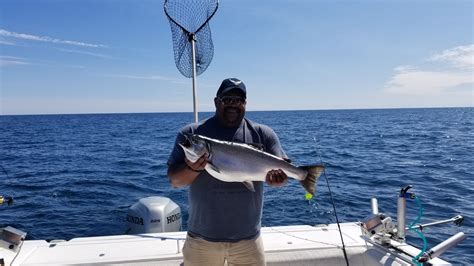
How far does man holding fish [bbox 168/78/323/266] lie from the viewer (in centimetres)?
303

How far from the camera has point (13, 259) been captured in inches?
151

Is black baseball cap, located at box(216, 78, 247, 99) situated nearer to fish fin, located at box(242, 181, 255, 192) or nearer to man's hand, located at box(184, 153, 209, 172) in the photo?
man's hand, located at box(184, 153, 209, 172)

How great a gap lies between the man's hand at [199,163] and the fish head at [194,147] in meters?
0.02

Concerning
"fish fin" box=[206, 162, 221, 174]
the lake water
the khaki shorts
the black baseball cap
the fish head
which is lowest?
the lake water

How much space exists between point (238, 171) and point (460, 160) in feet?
64.4

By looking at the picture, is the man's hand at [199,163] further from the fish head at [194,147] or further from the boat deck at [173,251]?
the boat deck at [173,251]

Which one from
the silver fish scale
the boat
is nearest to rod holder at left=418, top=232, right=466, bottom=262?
the boat

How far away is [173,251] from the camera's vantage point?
164 inches

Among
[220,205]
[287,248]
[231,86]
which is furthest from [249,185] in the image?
[287,248]

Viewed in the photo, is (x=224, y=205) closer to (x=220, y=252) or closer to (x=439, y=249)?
(x=220, y=252)

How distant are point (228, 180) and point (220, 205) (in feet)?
0.86

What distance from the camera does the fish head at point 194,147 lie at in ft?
9.47

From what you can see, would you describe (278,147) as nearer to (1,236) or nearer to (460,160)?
(1,236)

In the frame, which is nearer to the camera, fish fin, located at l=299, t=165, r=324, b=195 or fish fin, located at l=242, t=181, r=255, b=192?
fish fin, located at l=242, t=181, r=255, b=192
